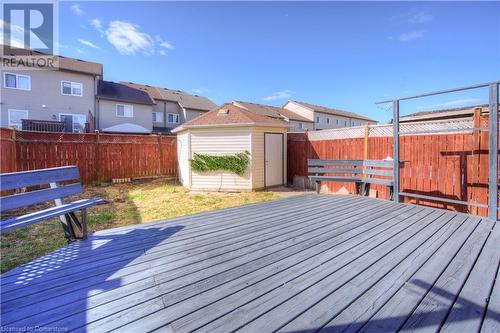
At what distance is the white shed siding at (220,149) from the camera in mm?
9695

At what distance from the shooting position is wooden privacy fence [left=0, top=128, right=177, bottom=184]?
332 inches

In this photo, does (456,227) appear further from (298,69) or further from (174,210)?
(298,69)

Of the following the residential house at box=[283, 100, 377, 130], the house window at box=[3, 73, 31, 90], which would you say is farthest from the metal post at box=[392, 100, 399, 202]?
the residential house at box=[283, 100, 377, 130]

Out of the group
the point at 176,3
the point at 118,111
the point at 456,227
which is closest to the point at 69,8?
the point at 176,3

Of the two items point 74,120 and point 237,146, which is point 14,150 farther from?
point 74,120

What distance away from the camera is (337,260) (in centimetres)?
240

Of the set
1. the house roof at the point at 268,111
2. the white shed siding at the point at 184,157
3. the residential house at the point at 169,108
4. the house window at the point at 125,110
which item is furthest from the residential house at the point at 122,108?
the white shed siding at the point at 184,157

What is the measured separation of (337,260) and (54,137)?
1165cm

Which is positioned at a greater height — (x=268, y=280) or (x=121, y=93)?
(x=121, y=93)

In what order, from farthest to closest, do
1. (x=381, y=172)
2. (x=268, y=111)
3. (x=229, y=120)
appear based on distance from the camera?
1. (x=268, y=111)
2. (x=229, y=120)
3. (x=381, y=172)

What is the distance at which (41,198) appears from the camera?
3.04m

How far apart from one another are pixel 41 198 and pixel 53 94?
810 inches

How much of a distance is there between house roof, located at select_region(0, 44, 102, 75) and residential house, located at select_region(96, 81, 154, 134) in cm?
209

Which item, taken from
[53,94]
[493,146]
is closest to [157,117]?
[53,94]
